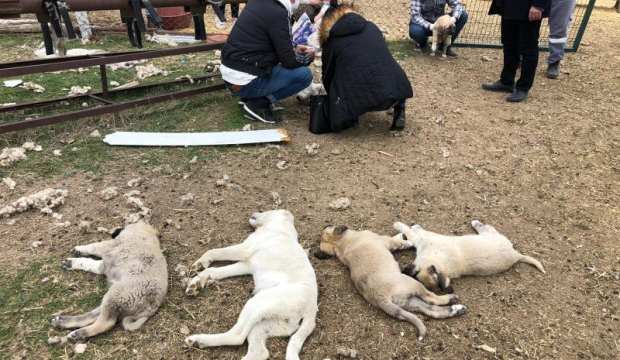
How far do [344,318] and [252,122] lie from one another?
310cm

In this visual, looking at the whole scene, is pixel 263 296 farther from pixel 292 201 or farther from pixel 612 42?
pixel 612 42

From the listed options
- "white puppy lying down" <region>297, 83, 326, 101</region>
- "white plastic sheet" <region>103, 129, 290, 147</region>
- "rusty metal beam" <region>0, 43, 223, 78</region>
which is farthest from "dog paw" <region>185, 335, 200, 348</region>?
"white puppy lying down" <region>297, 83, 326, 101</region>

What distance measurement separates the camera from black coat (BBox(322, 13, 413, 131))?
5.02 m

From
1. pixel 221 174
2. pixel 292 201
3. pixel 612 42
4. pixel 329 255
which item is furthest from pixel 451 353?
pixel 612 42

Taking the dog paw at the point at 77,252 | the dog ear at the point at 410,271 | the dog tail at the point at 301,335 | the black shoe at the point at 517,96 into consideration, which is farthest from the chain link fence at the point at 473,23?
the dog paw at the point at 77,252

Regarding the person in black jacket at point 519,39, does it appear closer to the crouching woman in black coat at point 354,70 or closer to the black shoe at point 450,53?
the black shoe at point 450,53

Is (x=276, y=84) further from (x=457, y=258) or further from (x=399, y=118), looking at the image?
(x=457, y=258)

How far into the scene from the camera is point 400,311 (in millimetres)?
2918

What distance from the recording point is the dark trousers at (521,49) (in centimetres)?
584

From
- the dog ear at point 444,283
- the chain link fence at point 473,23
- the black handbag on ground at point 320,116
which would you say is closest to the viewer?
the dog ear at point 444,283

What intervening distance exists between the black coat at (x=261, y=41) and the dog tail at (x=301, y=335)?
3.17 m

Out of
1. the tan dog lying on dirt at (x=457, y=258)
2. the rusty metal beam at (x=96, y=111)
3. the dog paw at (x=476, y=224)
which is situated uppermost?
the rusty metal beam at (x=96, y=111)

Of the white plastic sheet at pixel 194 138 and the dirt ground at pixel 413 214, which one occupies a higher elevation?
the white plastic sheet at pixel 194 138

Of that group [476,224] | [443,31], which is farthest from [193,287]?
[443,31]
